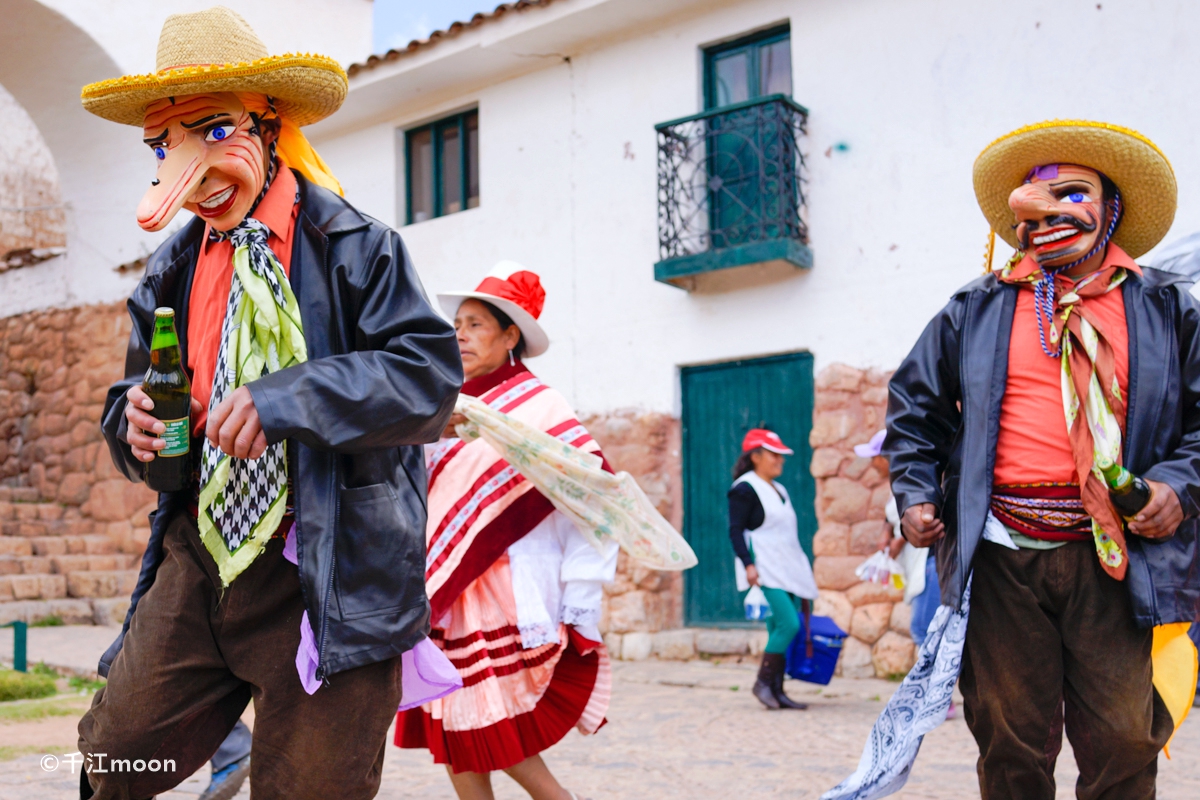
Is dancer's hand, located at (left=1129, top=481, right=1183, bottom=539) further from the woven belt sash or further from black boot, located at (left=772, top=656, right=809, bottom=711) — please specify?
black boot, located at (left=772, top=656, right=809, bottom=711)

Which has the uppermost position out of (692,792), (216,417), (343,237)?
(343,237)

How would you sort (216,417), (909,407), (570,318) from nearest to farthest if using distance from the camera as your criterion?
(216,417) < (909,407) < (570,318)

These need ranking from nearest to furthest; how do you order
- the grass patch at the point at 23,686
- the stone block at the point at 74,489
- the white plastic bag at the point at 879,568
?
the white plastic bag at the point at 879,568
the grass patch at the point at 23,686
the stone block at the point at 74,489

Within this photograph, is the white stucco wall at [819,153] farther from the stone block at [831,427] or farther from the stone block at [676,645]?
the stone block at [676,645]

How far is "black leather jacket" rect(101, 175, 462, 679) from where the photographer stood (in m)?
1.95

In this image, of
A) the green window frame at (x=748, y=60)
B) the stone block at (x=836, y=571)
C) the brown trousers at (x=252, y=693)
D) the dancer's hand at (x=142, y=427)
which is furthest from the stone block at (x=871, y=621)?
the dancer's hand at (x=142, y=427)

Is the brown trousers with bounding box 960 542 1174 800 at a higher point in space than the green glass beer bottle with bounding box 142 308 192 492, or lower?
lower

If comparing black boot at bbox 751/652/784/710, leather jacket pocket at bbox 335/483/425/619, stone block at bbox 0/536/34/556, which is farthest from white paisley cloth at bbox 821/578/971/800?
stone block at bbox 0/536/34/556

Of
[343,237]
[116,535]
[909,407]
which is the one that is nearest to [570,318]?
[116,535]

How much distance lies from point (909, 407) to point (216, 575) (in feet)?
5.97

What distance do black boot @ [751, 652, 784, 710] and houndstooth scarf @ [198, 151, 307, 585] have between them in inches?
199

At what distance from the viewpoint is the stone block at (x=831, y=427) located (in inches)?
332

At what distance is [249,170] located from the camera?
7.23 ft

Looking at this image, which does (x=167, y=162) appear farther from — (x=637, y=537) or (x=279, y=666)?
(x=637, y=537)
